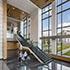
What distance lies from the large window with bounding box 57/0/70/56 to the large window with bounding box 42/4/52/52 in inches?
89.5

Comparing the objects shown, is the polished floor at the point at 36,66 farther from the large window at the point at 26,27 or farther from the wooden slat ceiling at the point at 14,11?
the large window at the point at 26,27

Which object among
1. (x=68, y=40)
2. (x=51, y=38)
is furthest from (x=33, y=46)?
(x=68, y=40)

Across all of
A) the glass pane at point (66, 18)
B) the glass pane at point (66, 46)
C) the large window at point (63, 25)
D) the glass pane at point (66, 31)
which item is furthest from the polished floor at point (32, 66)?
the glass pane at point (66, 18)

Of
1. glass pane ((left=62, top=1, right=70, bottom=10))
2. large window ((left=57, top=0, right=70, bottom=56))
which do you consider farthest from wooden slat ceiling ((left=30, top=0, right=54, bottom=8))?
glass pane ((left=62, top=1, right=70, bottom=10))

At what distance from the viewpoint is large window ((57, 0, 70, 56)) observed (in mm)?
15219

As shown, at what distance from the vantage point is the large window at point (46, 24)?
A: 19062mm

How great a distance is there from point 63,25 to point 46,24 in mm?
4445

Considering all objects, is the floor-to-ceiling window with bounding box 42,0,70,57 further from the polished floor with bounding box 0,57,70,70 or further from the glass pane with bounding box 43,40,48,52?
the polished floor with bounding box 0,57,70,70

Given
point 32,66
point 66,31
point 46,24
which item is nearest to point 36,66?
point 32,66

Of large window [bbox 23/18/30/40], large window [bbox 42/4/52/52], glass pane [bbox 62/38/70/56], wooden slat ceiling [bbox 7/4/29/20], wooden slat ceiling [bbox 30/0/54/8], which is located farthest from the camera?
large window [bbox 23/18/30/40]

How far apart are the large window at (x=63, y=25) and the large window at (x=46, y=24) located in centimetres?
227

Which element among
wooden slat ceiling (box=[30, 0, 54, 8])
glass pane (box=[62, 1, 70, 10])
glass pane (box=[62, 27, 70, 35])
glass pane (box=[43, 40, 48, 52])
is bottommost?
glass pane (box=[43, 40, 48, 52])

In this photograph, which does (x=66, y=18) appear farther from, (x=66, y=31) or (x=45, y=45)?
(x=45, y=45)

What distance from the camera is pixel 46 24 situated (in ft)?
66.0
